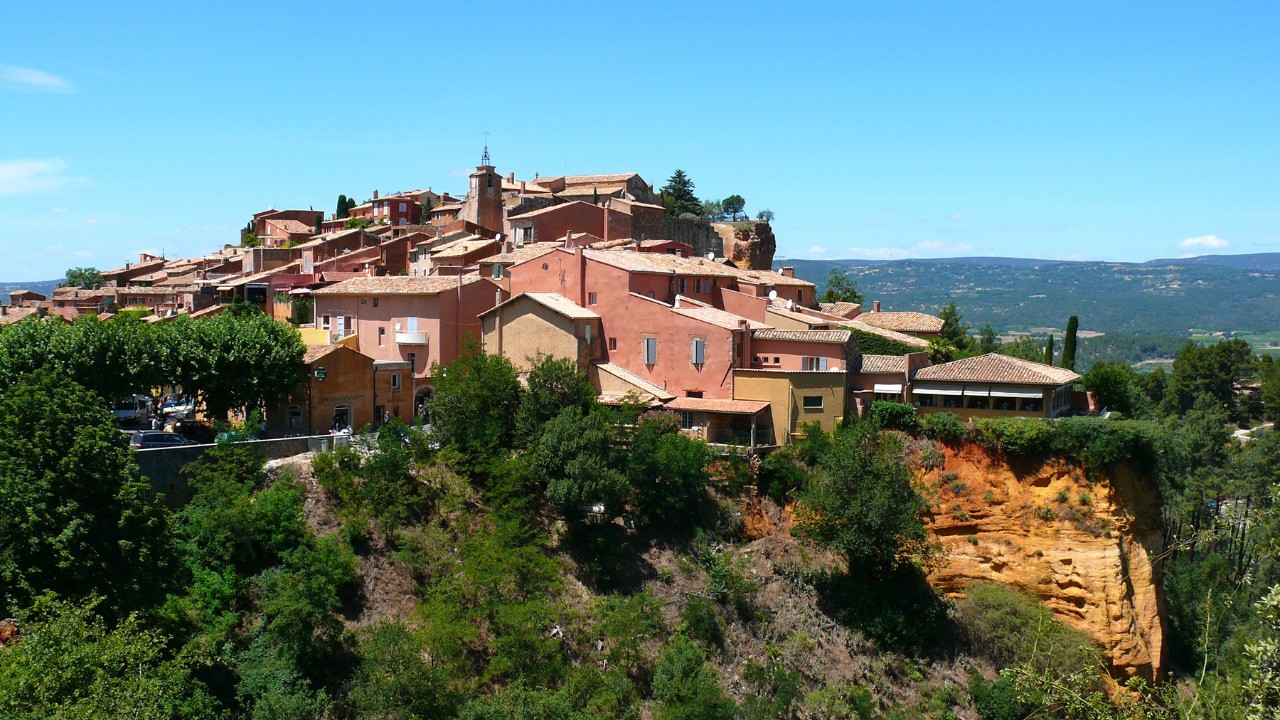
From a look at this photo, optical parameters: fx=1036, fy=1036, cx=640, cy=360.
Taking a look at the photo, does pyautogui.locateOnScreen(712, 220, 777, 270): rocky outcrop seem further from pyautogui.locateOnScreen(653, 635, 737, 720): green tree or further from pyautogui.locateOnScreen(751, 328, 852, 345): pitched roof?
pyautogui.locateOnScreen(653, 635, 737, 720): green tree

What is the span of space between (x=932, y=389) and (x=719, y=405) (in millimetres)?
8435

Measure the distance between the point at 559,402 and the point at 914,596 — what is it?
48.6 feet

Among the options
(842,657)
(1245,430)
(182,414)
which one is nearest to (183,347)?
(182,414)

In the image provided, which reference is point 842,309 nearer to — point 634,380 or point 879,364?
point 879,364

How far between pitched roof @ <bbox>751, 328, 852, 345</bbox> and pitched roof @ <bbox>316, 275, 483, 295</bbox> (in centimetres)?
1291

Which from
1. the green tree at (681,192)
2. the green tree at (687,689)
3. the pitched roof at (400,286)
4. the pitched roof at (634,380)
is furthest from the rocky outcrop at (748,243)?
the green tree at (687,689)

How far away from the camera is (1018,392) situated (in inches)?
1548

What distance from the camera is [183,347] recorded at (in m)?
36.3

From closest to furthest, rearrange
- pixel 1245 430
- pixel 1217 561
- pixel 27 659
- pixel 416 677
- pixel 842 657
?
pixel 27 659, pixel 416 677, pixel 842 657, pixel 1217 561, pixel 1245 430

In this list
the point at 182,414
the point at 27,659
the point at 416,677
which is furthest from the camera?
the point at 182,414

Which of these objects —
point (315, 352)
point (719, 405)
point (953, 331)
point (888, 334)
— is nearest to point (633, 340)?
point (719, 405)

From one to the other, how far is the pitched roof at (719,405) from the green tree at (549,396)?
3801mm

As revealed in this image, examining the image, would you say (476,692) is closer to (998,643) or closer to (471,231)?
(998,643)

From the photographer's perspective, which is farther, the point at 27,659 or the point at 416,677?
the point at 416,677
